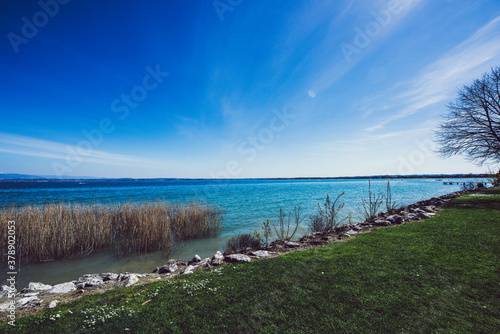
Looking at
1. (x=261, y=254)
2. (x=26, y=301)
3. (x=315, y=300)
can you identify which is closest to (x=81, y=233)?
(x=26, y=301)

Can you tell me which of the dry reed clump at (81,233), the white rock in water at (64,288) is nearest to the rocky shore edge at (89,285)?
the white rock in water at (64,288)

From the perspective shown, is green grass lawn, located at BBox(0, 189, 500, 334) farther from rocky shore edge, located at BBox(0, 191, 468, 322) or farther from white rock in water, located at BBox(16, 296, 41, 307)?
white rock in water, located at BBox(16, 296, 41, 307)

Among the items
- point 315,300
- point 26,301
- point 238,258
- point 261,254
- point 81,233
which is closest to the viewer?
point 315,300

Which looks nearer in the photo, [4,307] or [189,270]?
[4,307]

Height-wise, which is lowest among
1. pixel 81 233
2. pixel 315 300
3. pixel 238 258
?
pixel 81 233

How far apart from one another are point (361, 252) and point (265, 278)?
2546 millimetres

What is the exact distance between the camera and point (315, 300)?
2730 millimetres

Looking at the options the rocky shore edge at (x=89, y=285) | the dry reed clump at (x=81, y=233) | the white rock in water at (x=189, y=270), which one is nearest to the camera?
the rocky shore edge at (x=89, y=285)

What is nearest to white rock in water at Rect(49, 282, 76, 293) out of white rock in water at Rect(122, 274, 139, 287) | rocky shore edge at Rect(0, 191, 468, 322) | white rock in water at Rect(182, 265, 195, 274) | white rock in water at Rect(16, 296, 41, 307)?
rocky shore edge at Rect(0, 191, 468, 322)

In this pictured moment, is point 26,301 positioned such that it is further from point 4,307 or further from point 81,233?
point 81,233

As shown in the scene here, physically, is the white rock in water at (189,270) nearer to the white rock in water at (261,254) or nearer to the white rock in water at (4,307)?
the white rock in water at (261,254)

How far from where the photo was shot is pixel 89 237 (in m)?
8.09

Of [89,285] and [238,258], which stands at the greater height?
[238,258]

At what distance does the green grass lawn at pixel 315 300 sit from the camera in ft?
7.55
